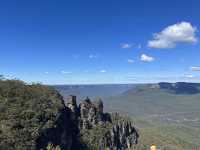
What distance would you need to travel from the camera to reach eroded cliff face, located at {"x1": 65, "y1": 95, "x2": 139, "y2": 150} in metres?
161

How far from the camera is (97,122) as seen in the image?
176250 millimetres

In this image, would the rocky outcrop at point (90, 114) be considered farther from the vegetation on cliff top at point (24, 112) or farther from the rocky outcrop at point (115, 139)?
the vegetation on cliff top at point (24, 112)

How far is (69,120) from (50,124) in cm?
2706

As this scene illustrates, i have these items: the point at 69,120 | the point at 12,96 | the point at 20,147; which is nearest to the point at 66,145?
the point at 69,120

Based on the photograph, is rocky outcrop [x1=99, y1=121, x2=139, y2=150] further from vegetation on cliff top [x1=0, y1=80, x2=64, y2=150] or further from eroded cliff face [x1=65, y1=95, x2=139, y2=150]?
vegetation on cliff top [x1=0, y1=80, x2=64, y2=150]

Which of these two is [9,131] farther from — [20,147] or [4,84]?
[4,84]

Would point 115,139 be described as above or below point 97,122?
below

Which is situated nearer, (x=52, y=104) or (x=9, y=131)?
(x=9, y=131)

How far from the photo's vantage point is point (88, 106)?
173500 mm

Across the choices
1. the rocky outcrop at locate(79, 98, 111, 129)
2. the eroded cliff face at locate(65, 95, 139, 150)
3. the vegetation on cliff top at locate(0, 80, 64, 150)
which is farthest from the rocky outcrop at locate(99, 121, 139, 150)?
the vegetation on cliff top at locate(0, 80, 64, 150)

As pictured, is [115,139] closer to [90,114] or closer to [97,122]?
[97,122]

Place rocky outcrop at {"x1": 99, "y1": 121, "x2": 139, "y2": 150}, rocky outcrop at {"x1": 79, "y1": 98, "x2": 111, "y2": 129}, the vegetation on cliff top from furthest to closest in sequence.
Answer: rocky outcrop at {"x1": 99, "y1": 121, "x2": 139, "y2": 150}, rocky outcrop at {"x1": 79, "y1": 98, "x2": 111, "y2": 129}, the vegetation on cliff top

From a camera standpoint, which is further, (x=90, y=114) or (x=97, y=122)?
(x=97, y=122)

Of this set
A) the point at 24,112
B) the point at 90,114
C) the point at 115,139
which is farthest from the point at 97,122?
the point at 24,112
